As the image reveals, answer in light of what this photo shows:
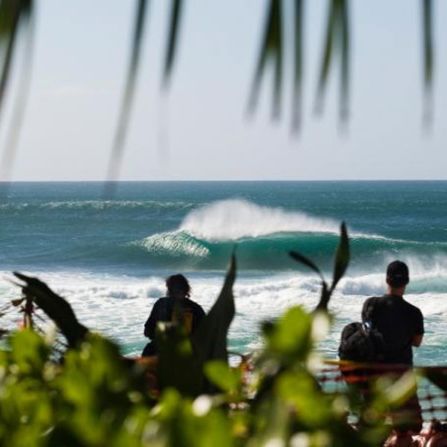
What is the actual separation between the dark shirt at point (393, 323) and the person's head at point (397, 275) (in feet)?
0.22

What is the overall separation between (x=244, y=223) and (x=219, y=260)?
756 centimetres

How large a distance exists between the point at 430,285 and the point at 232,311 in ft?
90.1

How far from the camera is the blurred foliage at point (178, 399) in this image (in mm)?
950

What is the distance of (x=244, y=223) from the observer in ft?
139

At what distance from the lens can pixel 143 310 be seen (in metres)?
21.3

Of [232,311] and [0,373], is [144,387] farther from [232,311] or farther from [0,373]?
[232,311]

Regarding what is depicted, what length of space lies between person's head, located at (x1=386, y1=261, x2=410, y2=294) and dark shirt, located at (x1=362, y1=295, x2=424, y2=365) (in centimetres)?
7

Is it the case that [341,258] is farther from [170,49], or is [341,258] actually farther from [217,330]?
[170,49]

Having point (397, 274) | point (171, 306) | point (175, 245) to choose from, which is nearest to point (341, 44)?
point (171, 306)

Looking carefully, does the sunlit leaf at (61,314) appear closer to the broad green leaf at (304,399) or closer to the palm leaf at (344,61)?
the broad green leaf at (304,399)

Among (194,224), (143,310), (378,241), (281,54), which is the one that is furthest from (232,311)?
(194,224)

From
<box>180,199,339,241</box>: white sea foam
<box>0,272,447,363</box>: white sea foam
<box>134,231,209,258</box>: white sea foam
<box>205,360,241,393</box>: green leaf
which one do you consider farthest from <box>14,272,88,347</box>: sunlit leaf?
<box>180,199,339,241</box>: white sea foam

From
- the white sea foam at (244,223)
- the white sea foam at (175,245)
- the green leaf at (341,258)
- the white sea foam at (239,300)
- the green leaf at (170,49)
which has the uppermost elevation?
the white sea foam at (244,223)

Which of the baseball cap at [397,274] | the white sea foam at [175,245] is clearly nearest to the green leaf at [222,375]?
the baseball cap at [397,274]
